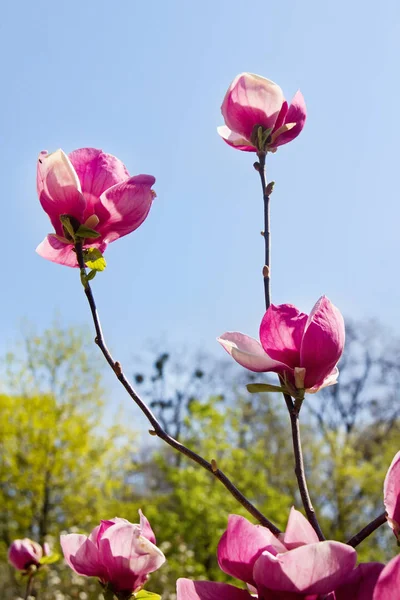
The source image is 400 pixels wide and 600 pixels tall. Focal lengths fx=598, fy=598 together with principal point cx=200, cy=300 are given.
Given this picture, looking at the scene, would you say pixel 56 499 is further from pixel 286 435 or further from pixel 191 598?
pixel 191 598

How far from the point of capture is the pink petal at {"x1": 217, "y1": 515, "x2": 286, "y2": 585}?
1.70 ft

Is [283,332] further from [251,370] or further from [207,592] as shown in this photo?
[207,592]

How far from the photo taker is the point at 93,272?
0.89 meters

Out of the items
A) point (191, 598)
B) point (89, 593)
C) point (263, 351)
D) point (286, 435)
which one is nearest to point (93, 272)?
point (263, 351)

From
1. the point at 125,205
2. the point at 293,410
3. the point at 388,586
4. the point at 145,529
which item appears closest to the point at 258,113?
the point at 125,205

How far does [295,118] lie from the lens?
1053mm

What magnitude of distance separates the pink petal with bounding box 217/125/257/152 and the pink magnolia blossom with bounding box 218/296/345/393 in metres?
0.42

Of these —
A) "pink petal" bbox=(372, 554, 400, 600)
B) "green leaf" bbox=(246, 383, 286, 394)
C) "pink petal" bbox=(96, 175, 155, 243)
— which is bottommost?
"pink petal" bbox=(372, 554, 400, 600)

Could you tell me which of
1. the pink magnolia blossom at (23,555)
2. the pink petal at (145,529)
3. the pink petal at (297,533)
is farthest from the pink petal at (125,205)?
the pink magnolia blossom at (23,555)

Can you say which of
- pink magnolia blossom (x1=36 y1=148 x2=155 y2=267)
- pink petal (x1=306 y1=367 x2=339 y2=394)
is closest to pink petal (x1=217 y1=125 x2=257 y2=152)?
pink magnolia blossom (x1=36 y1=148 x2=155 y2=267)

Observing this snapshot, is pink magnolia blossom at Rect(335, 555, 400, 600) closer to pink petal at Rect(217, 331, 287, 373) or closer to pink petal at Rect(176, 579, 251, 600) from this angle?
pink petal at Rect(176, 579, 251, 600)

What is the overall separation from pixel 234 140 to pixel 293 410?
52cm

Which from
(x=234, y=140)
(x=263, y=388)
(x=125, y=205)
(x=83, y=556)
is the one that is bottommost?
(x=83, y=556)

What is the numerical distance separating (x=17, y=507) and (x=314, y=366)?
8.36 meters
